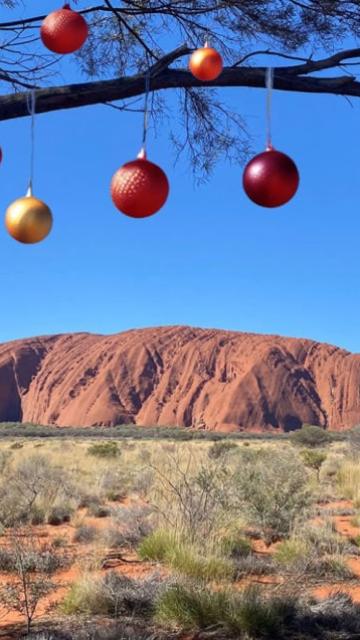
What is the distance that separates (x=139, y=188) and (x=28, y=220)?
381 mm

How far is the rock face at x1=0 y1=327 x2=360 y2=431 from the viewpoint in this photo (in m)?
83.5

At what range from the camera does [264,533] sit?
9242 mm

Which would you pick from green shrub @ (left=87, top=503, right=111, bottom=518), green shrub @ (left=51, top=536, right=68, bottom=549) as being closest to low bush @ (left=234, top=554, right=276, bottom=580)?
green shrub @ (left=51, top=536, right=68, bottom=549)

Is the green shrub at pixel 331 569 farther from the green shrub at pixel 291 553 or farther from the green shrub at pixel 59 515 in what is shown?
the green shrub at pixel 59 515

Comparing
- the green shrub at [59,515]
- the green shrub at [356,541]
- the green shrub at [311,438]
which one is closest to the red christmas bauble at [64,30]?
the green shrub at [356,541]

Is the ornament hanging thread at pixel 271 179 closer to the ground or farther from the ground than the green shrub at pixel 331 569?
farther from the ground

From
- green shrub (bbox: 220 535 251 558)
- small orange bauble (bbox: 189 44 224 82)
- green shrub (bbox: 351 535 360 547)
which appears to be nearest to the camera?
small orange bauble (bbox: 189 44 224 82)

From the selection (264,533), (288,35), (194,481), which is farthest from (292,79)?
(264,533)

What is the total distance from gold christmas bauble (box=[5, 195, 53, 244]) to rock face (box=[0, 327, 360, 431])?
254 ft

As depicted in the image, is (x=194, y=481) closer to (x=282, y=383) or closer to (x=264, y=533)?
(x=264, y=533)

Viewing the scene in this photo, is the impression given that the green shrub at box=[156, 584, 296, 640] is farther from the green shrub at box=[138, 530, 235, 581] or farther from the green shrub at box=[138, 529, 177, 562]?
the green shrub at box=[138, 529, 177, 562]

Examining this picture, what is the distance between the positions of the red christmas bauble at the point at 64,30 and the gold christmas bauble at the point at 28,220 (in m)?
0.73

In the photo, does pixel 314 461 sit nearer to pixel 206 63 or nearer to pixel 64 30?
pixel 206 63

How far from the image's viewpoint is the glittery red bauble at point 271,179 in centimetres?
238
